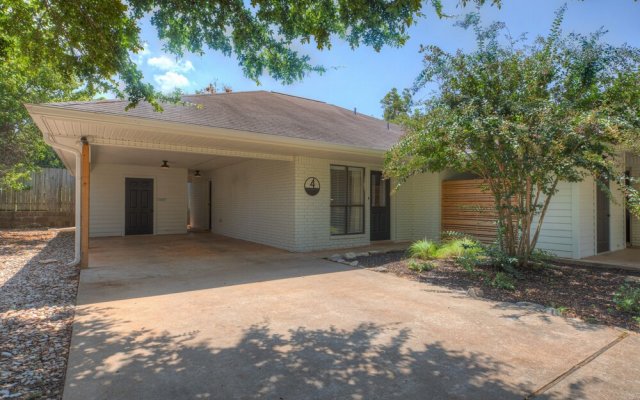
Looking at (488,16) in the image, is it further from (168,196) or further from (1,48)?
(168,196)

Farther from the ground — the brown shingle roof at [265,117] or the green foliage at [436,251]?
the brown shingle roof at [265,117]

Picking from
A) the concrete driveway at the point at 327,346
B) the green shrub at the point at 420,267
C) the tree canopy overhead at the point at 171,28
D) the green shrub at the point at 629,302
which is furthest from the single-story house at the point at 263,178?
the green shrub at the point at 629,302

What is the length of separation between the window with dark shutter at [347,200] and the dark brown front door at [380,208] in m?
0.45

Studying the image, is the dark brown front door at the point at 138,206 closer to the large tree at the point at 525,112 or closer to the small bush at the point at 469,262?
the large tree at the point at 525,112

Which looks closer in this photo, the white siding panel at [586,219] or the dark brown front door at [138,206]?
the white siding panel at [586,219]

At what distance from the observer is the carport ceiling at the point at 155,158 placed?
30.0 feet

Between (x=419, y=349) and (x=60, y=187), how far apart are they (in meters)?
15.5

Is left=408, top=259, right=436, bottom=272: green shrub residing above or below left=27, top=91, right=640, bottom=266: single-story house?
below

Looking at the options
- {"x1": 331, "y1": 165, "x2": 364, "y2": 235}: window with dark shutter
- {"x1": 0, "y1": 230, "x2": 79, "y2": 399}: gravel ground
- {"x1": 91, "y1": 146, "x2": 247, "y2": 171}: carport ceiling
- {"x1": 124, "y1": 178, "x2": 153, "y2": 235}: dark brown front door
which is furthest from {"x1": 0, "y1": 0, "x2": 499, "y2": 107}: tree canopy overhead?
{"x1": 124, "y1": 178, "x2": 153, "y2": 235}: dark brown front door

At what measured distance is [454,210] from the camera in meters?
9.69

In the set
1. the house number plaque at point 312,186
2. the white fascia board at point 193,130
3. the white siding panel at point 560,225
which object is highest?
the white fascia board at point 193,130

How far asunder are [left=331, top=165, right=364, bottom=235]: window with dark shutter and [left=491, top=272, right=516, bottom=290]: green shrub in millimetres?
4545

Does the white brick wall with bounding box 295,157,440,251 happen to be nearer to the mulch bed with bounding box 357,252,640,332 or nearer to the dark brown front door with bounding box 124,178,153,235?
the mulch bed with bounding box 357,252,640,332

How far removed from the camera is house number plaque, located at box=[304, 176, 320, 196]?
871 cm
